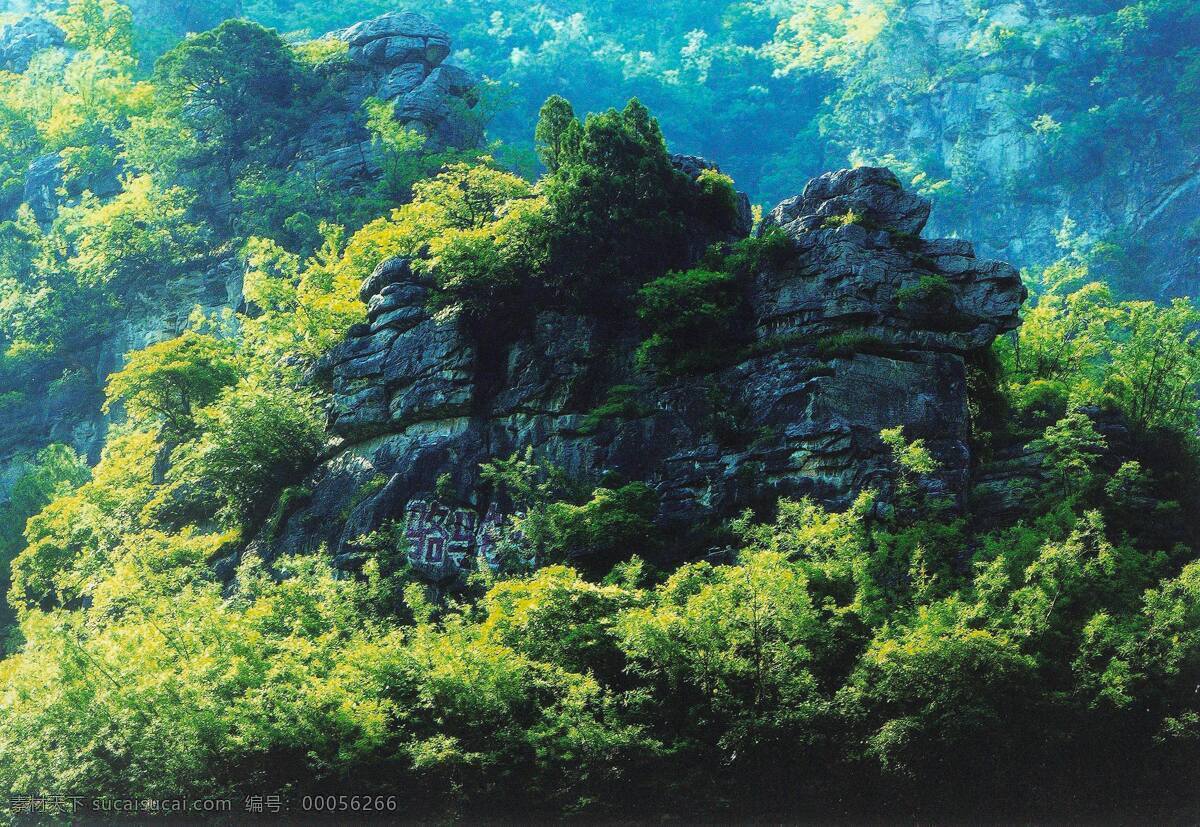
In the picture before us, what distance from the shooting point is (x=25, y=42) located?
75.1 metres

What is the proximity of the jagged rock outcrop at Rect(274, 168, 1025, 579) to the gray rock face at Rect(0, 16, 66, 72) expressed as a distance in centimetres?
5267

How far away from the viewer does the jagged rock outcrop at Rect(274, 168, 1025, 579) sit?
27.5 metres

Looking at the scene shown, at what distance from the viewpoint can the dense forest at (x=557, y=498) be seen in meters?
20.5

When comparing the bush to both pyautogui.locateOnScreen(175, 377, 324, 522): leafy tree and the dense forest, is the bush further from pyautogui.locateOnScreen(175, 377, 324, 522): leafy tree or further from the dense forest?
pyautogui.locateOnScreen(175, 377, 324, 522): leafy tree

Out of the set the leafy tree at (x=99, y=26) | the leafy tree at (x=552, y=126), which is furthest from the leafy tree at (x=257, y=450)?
the leafy tree at (x=99, y=26)

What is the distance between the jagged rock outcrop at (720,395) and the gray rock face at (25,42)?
5267 centimetres

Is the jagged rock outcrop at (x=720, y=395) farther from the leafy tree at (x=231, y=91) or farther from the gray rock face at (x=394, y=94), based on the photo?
the leafy tree at (x=231, y=91)

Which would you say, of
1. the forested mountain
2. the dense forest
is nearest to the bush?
the dense forest

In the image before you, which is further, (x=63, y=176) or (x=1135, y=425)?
(x=63, y=176)

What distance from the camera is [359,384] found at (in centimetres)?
3288

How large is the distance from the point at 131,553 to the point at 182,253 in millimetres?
23686

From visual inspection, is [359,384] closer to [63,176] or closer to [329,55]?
[329,55]

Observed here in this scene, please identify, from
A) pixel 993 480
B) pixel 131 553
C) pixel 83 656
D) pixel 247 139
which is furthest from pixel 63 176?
pixel 993 480

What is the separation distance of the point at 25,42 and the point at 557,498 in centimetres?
6220
